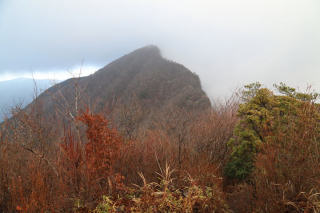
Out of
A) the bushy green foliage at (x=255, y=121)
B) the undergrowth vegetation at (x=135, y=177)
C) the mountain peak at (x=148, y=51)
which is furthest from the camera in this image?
the mountain peak at (x=148, y=51)

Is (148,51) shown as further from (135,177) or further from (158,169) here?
(135,177)

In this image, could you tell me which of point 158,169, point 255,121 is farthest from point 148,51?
point 158,169

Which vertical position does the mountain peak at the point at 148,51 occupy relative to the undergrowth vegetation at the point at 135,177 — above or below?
above

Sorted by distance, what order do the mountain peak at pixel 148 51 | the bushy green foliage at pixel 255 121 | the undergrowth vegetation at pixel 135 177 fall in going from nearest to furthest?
the undergrowth vegetation at pixel 135 177, the bushy green foliage at pixel 255 121, the mountain peak at pixel 148 51

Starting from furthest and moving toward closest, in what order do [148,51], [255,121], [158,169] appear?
[148,51] → [255,121] → [158,169]

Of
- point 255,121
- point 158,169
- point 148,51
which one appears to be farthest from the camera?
point 148,51

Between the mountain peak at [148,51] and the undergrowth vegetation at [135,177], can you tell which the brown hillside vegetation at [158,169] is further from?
the mountain peak at [148,51]

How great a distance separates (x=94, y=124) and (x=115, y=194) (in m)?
1.25

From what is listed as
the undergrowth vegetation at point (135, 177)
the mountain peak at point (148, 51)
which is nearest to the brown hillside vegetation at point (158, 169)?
the undergrowth vegetation at point (135, 177)

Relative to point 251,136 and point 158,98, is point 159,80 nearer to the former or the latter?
point 158,98

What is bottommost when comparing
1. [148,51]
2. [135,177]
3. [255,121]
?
[135,177]

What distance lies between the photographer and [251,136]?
16.5 feet

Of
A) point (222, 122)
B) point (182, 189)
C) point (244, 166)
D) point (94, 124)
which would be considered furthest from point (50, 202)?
point (222, 122)

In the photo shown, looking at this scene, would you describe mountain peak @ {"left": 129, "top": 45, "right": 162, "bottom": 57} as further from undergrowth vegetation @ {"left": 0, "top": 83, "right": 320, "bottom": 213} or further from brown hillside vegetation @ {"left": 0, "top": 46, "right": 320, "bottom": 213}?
undergrowth vegetation @ {"left": 0, "top": 83, "right": 320, "bottom": 213}
